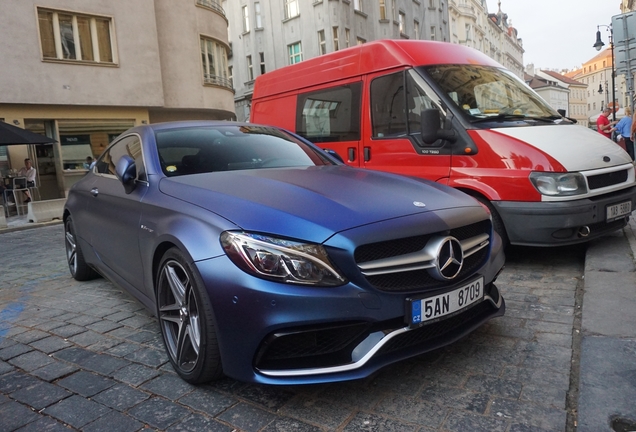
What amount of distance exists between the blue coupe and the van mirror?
1.81 metres

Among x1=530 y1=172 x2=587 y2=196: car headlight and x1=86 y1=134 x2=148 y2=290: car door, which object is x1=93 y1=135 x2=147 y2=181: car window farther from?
x1=530 y1=172 x2=587 y2=196: car headlight

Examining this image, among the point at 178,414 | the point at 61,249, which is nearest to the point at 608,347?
the point at 178,414

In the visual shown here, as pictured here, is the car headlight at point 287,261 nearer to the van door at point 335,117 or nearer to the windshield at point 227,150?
the windshield at point 227,150

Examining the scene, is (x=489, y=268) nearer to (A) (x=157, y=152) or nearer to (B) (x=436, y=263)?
(B) (x=436, y=263)

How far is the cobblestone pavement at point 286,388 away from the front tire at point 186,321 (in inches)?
4.9

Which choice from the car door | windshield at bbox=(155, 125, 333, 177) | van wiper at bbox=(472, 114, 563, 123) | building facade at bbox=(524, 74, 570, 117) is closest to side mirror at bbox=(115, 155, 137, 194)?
the car door

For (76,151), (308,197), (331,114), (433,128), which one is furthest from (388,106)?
(76,151)

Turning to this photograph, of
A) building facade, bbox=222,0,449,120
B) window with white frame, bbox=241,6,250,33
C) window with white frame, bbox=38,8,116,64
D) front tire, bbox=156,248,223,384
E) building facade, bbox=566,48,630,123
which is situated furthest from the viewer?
building facade, bbox=566,48,630,123

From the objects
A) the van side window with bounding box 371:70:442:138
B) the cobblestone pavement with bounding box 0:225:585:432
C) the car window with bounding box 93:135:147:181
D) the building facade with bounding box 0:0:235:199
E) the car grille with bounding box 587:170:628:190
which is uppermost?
the building facade with bounding box 0:0:235:199

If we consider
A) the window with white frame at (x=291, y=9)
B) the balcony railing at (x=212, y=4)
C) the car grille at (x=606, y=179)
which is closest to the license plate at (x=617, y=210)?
the car grille at (x=606, y=179)

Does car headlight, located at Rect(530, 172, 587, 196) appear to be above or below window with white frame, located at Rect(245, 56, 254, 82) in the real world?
below

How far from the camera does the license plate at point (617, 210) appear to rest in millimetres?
4766

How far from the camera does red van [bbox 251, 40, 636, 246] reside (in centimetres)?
457

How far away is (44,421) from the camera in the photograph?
2.50 metres
